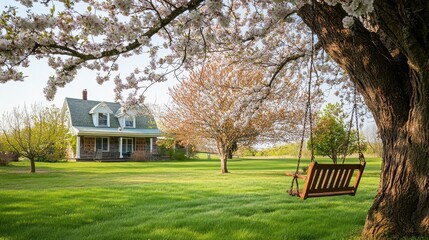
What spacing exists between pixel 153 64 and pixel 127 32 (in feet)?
7.16

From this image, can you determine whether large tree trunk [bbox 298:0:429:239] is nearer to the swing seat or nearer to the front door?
the swing seat

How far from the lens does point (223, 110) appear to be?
1747 cm

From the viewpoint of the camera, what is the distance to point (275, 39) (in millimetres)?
9719

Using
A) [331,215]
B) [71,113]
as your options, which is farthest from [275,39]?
[71,113]

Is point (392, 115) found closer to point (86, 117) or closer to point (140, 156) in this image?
point (140, 156)

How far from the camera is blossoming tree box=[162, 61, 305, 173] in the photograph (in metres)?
17.4

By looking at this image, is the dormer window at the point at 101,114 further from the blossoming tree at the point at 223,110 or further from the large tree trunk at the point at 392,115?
the large tree trunk at the point at 392,115

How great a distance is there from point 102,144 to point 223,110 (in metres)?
20.3

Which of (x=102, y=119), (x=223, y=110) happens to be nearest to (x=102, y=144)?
(x=102, y=119)

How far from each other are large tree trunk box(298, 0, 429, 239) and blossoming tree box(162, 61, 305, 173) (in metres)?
12.0

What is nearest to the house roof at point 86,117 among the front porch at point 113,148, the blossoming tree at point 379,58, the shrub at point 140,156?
the front porch at point 113,148

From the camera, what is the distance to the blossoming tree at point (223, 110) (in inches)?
687

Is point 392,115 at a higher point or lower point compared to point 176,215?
higher

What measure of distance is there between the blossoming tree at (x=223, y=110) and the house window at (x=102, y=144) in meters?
17.1
